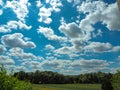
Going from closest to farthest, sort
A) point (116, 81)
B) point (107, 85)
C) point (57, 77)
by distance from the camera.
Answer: point (116, 81)
point (107, 85)
point (57, 77)

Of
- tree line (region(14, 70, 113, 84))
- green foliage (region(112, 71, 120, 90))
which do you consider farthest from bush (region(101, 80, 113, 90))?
tree line (region(14, 70, 113, 84))

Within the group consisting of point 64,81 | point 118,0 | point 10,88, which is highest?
point 64,81

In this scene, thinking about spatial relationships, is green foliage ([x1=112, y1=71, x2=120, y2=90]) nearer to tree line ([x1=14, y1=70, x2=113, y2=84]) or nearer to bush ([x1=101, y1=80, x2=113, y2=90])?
bush ([x1=101, y1=80, x2=113, y2=90])

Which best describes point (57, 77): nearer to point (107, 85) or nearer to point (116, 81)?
point (107, 85)

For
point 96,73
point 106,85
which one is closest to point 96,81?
point 96,73

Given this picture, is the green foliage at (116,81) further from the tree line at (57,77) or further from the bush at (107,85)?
the tree line at (57,77)

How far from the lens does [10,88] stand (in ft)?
49.1

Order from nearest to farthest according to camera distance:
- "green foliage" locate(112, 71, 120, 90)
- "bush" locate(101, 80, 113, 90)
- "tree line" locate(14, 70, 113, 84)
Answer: "green foliage" locate(112, 71, 120, 90)
"bush" locate(101, 80, 113, 90)
"tree line" locate(14, 70, 113, 84)

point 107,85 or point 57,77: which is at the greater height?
point 57,77

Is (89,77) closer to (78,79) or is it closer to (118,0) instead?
(78,79)

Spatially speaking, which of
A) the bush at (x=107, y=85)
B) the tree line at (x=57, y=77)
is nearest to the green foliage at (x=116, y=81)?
the bush at (x=107, y=85)

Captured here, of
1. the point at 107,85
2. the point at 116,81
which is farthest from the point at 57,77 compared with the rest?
the point at 116,81

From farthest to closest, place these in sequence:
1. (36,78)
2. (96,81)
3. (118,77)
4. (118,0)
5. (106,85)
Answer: (96,81)
(36,78)
(106,85)
(118,77)
(118,0)

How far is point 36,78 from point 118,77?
80609 millimetres
